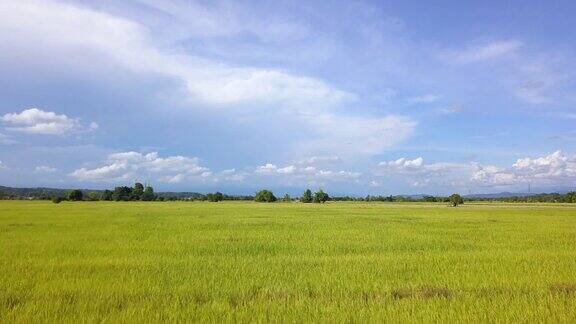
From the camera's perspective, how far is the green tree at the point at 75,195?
307 ft

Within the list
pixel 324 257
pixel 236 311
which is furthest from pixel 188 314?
pixel 324 257

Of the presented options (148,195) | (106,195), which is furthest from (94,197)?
(148,195)

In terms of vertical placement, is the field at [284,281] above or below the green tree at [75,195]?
below

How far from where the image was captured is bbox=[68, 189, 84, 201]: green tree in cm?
9362

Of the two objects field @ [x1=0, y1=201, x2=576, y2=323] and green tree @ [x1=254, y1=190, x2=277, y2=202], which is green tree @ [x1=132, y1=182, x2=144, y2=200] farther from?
field @ [x1=0, y1=201, x2=576, y2=323]

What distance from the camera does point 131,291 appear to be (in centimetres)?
798

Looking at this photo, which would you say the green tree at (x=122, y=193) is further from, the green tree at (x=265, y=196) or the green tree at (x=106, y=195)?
the green tree at (x=265, y=196)

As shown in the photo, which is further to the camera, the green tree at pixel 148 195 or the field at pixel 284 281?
the green tree at pixel 148 195

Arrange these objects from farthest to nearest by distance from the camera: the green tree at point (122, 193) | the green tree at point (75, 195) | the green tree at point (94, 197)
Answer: the green tree at point (122, 193)
the green tree at point (94, 197)
the green tree at point (75, 195)

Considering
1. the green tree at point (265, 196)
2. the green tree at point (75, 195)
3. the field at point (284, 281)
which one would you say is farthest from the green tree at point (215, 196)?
the field at point (284, 281)

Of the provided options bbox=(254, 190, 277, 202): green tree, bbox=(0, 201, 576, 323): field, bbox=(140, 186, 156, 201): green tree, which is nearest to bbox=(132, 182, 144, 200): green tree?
bbox=(140, 186, 156, 201): green tree

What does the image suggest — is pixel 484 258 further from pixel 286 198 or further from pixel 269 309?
pixel 286 198

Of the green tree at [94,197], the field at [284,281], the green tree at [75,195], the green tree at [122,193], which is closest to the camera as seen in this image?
the field at [284,281]

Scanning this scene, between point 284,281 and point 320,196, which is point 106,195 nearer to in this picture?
point 320,196
